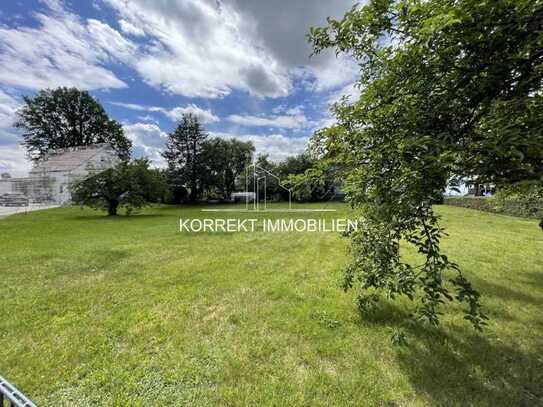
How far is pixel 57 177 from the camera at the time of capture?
45.3 ft

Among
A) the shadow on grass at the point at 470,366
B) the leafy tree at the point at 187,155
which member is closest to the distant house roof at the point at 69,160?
the leafy tree at the point at 187,155

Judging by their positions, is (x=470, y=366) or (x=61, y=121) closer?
(x=470, y=366)

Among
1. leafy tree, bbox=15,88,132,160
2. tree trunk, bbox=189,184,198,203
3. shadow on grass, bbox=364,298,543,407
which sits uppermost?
Answer: leafy tree, bbox=15,88,132,160

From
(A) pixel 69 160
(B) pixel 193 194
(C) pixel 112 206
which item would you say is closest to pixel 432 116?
(C) pixel 112 206

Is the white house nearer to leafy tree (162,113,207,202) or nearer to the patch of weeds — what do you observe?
leafy tree (162,113,207,202)

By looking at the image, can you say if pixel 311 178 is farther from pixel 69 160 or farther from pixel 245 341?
pixel 69 160

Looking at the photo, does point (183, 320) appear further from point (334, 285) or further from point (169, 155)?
point (169, 155)

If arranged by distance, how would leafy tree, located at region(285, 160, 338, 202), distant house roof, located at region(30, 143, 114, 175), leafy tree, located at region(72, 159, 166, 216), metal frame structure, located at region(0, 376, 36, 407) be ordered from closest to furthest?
1. metal frame structure, located at region(0, 376, 36, 407)
2. leafy tree, located at region(285, 160, 338, 202)
3. leafy tree, located at region(72, 159, 166, 216)
4. distant house roof, located at region(30, 143, 114, 175)

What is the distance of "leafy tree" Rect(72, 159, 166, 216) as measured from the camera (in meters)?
12.5

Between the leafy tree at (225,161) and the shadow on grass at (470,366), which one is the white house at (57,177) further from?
the shadow on grass at (470,366)

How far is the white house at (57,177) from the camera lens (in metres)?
13.3

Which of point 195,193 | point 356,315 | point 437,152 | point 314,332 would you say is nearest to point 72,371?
point 314,332

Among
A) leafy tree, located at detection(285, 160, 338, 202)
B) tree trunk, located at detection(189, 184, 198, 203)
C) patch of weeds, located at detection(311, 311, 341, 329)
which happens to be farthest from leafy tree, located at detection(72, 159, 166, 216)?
leafy tree, located at detection(285, 160, 338, 202)

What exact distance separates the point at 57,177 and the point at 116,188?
4.16 m
